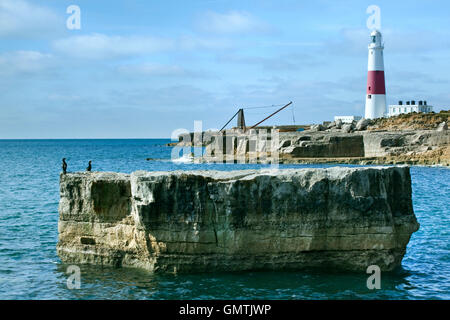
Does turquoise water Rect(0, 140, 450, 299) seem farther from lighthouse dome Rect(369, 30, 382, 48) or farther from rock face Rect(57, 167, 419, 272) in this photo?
lighthouse dome Rect(369, 30, 382, 48)

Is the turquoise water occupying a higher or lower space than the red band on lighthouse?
lower

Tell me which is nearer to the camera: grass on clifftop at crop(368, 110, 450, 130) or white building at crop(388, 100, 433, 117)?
grass on clifftop at crop(368, 110, 450, 130)

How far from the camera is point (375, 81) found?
7412 cm

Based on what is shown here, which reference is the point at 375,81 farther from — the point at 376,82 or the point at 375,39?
the point at 375,39

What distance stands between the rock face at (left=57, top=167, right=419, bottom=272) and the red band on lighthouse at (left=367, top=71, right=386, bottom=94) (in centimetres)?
6327

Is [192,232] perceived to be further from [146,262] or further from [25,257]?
[25,257]

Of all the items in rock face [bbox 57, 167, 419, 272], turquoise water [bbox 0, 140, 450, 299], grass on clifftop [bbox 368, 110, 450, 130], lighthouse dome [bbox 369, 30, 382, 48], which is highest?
lighthouse dome [bbox 369, 30, 382, 48]

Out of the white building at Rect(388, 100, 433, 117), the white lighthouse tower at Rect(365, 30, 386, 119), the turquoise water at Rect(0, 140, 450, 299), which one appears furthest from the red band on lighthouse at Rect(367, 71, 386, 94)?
the turquoise water at Rect(0, 140, 450, 299)

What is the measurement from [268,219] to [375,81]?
64757mm

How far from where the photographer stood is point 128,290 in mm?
13078

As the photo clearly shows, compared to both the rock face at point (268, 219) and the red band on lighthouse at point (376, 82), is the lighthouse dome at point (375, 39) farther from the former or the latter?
the rock face at point (268, 219)

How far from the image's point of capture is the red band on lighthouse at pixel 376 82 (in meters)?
74.1

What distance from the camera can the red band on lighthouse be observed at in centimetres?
7412
